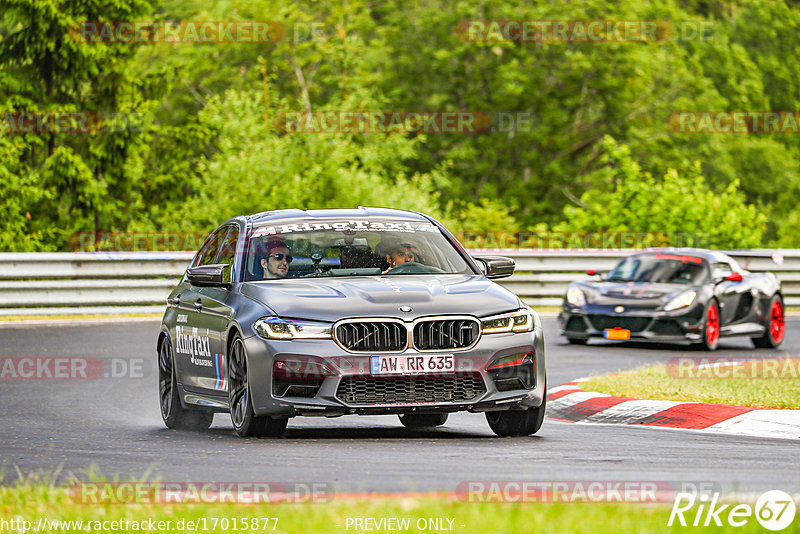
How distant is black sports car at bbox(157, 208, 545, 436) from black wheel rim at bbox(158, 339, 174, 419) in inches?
18.0

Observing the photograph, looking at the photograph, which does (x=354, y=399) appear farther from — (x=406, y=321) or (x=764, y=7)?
(x=764, y=7)

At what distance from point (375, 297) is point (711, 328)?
35.2 feet

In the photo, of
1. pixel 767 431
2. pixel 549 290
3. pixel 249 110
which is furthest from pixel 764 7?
pixel 767 431

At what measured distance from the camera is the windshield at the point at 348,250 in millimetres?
10508

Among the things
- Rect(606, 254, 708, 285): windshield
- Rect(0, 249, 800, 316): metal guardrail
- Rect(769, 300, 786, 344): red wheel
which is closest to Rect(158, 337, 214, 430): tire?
Rect(606, 254, 708, 285): windshield

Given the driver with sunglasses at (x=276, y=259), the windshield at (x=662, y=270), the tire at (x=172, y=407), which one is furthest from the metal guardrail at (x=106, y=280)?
the driver with sunglasses at (x=276, y=259)

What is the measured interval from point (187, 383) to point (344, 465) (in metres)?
3.20

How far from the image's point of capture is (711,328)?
64.1 ft

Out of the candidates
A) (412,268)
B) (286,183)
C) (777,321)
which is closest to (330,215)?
(412,268)

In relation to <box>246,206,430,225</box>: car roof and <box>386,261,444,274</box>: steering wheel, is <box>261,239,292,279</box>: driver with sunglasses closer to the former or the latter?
<box>246,206,430,225</box>: car roof

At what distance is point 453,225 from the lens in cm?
3316

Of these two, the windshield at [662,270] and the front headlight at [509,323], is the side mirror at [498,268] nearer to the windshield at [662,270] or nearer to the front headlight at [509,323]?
the front headlight at [509,323]

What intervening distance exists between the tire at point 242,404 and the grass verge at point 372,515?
3102 millimetres

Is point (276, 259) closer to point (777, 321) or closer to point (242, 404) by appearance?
point (242, 404)
